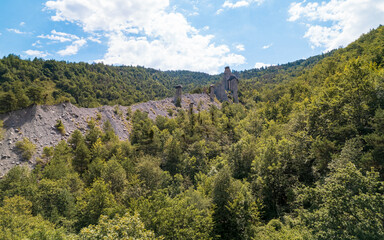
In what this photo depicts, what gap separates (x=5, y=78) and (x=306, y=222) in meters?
129

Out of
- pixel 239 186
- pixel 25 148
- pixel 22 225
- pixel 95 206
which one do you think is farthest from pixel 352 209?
pixel 25 148

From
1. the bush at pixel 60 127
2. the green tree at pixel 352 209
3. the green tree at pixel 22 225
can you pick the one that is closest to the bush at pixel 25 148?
the bush at pixel 60 127

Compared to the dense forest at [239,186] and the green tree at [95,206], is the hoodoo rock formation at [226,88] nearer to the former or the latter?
the dense forest at [239,186]

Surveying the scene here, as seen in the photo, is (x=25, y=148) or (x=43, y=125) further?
(x=43, y=125)

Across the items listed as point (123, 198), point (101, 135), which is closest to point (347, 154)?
point (123, 198)

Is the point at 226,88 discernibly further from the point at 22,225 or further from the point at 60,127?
the point at 22,225

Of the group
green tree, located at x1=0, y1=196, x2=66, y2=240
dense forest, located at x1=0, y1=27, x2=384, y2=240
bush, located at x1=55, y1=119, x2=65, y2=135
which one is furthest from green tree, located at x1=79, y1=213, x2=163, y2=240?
bush, located at x1=55, y1=119, x2=65, y2=135

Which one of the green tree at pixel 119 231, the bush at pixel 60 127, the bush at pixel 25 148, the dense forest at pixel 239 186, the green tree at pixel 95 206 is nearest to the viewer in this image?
the green tree at pixel 119 231

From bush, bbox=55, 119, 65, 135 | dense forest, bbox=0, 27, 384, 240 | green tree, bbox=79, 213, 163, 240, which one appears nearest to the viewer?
green tree, bbox=79, 213, 163, 240

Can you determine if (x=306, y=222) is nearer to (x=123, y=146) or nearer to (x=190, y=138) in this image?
(x=190, y=138)

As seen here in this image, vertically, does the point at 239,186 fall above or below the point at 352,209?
below

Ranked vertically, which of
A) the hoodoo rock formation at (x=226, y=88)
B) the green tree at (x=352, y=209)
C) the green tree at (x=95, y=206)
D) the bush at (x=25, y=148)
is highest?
the hoodoo rock formation at (x=226, y=88)

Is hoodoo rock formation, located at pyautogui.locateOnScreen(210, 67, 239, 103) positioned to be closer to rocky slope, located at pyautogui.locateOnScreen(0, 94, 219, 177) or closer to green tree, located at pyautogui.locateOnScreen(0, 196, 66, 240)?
rocky slope, located at pyautogui.locateOnScreen(0, 94, 219, 177)

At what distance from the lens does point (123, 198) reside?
26.0 m
